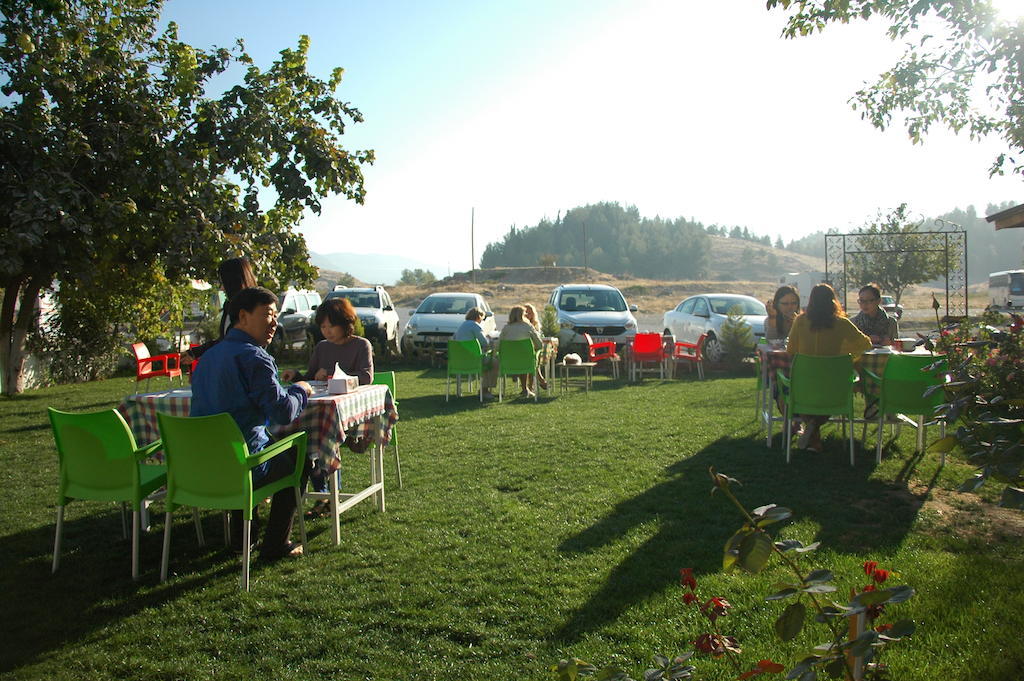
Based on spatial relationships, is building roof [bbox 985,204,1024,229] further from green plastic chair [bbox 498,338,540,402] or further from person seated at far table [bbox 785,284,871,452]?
green plastic chair [bbox 498,338,540,402]

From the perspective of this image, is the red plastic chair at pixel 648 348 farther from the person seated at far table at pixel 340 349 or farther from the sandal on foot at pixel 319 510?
the sandal on foot at pixel 319 510

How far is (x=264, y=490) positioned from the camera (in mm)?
4086

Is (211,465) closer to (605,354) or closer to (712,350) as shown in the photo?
(605,354)

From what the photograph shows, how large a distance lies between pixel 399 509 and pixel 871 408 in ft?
15.7

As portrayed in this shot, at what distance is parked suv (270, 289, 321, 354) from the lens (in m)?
17.7

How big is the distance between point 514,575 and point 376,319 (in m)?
13.2

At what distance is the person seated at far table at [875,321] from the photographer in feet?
25.3

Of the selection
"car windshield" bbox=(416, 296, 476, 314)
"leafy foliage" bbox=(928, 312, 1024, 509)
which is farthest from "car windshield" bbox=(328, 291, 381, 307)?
"leafy foliage" bbox=(928, 312, 1024, 509)

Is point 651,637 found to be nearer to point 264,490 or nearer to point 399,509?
point 264,490

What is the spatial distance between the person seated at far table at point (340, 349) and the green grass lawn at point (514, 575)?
98cm

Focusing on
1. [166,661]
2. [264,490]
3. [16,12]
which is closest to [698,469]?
[264,490]

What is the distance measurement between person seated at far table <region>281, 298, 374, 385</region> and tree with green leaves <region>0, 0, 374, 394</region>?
5049 millimetres

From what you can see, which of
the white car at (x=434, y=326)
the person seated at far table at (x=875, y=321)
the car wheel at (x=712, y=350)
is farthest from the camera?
the white car at (x=434, y=326)

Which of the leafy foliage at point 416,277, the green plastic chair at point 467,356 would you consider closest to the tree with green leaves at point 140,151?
the green plastic chair at point 467,356
